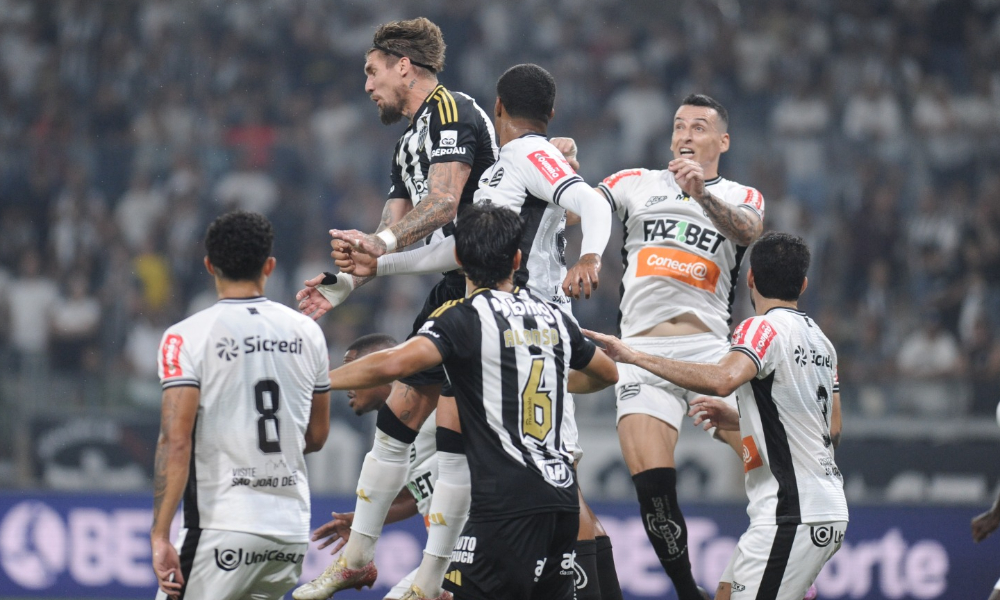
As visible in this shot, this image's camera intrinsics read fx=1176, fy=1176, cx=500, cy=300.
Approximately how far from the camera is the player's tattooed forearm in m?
6.24

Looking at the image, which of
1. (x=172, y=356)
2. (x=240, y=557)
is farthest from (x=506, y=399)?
(x=172, y=356)

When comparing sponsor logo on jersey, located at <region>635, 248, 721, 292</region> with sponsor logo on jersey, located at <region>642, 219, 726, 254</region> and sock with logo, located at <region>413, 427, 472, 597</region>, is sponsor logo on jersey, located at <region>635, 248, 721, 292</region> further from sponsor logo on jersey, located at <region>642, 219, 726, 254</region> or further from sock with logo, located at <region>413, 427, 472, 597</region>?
sock with logo, located at <region>413, 427, 472, 597</region>

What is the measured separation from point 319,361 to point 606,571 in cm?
243

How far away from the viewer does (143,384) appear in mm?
11656

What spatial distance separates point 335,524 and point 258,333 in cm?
228

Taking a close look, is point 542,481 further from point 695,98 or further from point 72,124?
point 72,124

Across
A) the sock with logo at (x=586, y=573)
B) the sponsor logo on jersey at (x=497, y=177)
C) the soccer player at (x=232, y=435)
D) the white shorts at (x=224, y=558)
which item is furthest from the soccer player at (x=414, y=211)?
the white shorts at (x=224, y=558)

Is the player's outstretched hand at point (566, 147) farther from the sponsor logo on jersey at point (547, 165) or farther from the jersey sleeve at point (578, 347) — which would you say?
the jersey sleeve at point (578, 347)

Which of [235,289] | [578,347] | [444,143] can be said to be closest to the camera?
[235,289]

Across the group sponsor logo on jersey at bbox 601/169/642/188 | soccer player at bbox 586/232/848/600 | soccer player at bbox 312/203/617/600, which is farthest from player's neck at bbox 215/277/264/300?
sponsor logo on jersey at bbox 601/169/642/188

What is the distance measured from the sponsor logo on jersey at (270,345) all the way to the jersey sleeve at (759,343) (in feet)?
7.03

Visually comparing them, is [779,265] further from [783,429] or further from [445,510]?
[445,510]

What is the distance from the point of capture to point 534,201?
584 centimetres

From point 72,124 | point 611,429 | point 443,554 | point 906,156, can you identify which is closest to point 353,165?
point 72,124
